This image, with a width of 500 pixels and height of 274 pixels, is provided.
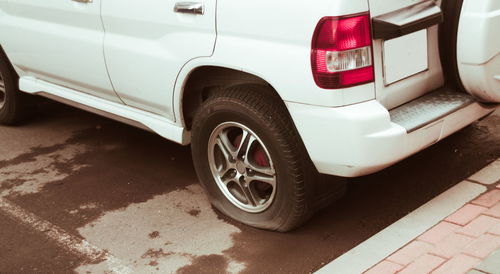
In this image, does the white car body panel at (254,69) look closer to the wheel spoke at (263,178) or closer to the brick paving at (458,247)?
the wheel spoke at (263,178)

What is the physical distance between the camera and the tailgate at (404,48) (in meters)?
3.07

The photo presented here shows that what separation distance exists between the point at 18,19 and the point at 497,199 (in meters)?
3.63

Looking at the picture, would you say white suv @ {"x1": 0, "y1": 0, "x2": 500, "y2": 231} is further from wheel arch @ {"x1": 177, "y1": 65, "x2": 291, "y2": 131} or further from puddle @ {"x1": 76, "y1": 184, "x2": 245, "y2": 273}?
puddle @ {"x1": 76, "y1": 184, "x2": 245, "y2": 273}

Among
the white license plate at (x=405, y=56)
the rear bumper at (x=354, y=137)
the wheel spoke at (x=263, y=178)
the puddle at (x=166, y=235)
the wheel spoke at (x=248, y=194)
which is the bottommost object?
the puddle at (x=166, y=235)

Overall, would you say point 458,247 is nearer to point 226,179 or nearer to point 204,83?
point 226,179

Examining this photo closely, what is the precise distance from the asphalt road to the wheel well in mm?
666

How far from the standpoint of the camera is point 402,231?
3.47 metres

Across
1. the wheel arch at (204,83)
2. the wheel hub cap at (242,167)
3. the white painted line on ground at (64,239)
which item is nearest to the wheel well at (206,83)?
the wheel arch at (204,83)

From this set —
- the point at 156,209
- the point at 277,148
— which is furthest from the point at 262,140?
the point at 156,209

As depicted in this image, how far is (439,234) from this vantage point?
11.1ft

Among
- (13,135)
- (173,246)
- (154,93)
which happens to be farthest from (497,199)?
(13,135)

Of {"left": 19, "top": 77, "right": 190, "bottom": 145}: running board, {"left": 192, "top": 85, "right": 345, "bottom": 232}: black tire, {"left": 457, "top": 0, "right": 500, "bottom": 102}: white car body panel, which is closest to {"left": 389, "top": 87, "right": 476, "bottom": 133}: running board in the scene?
{"left": 457, "top": 0, "right": 500, "bottom": 102}: white car body panel

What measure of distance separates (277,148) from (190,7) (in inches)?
36.4

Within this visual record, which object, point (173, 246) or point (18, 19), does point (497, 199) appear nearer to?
point (173, 246)
